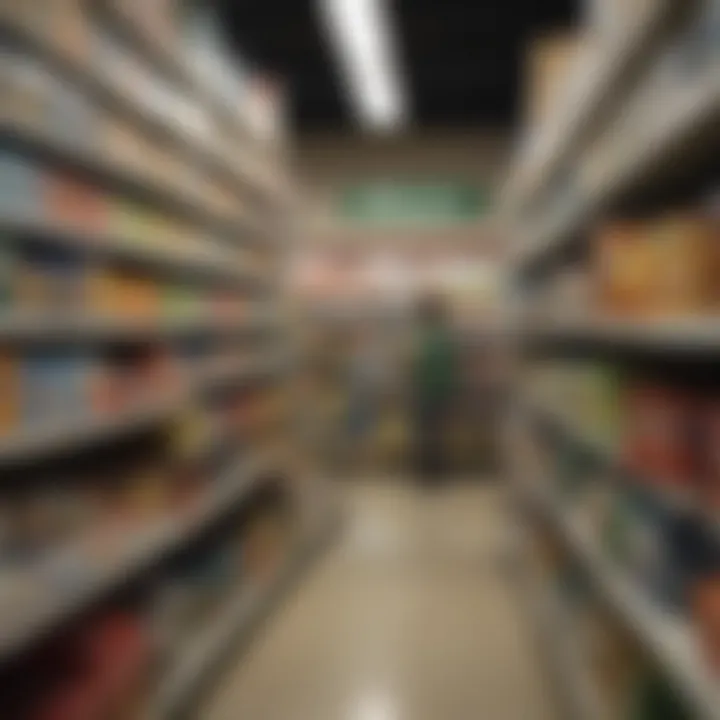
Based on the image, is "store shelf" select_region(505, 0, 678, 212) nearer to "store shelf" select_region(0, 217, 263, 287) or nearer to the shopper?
"store shelf" select_region(0, 217, 263, 287)

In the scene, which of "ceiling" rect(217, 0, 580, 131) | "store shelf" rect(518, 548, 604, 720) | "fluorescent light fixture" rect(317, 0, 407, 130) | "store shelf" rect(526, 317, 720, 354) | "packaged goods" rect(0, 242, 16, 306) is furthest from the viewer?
"ceiling" rect(217, 0, 580, 131)

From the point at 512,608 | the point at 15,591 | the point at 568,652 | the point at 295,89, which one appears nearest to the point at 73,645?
the point at 15,591

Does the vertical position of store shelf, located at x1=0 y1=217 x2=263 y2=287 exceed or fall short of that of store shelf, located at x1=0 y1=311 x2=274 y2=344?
it exceeds it

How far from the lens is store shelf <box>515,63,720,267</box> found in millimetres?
1805

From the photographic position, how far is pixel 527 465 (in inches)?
223

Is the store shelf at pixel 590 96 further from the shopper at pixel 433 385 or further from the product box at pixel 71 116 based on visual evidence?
the shopper at pixel 433 385

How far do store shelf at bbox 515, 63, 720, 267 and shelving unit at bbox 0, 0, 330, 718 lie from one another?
144 centimetres

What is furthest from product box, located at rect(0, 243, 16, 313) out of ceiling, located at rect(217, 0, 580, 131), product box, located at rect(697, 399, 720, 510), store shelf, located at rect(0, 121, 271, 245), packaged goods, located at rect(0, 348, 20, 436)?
ceiling, located at rect(217, 0, 580, 131)

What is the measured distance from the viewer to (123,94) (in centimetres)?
321

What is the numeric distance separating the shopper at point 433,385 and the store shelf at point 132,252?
15.1ft

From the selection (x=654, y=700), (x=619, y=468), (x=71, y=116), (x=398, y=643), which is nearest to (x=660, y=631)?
(x=654, y=700)

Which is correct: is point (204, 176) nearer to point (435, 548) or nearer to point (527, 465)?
point (527, 465)

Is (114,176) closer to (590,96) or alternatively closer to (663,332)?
(590,96)

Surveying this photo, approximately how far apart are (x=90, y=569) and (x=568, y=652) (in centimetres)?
186
